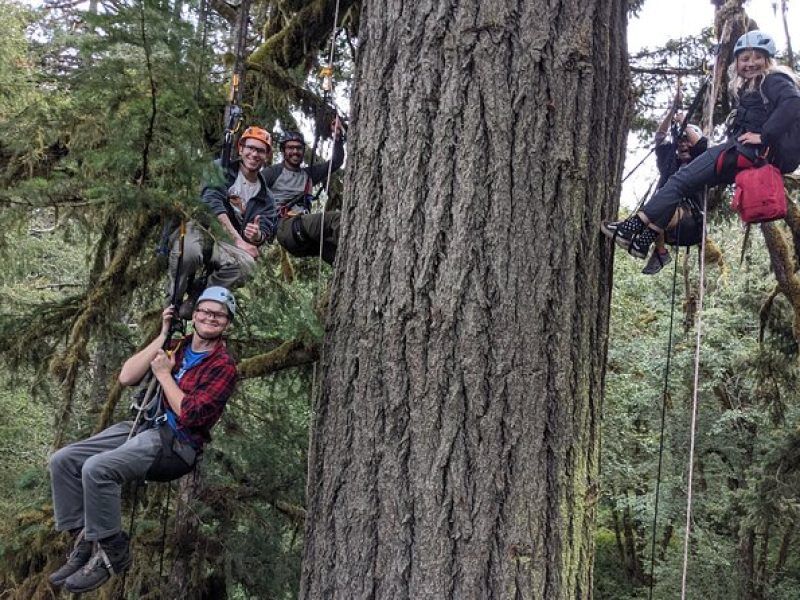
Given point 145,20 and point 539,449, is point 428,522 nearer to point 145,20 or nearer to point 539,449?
point 539,449

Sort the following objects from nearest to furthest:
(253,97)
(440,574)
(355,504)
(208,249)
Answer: (440,574)
(355,504)
(208,249)
(253,97)

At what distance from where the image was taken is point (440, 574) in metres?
2.12

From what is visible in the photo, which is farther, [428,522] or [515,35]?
[515,35]

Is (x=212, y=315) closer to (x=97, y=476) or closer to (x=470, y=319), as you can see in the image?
(x=97, y=476)

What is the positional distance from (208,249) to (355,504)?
156 centimetres

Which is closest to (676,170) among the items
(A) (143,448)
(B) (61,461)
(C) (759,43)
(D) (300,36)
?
(C) (759,43)

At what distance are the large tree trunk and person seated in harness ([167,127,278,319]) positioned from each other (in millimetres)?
814

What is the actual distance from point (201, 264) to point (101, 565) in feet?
4.22

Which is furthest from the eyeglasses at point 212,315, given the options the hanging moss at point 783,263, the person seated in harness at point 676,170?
the hanging moss at point 783,263

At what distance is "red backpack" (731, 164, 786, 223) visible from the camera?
11.3 ft

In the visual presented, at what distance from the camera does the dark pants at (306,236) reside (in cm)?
374

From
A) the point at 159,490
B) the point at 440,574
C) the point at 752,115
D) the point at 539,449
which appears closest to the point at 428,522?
the point at 440,574

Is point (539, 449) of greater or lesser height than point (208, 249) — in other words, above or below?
below

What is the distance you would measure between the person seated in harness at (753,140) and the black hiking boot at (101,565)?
2479 mm
